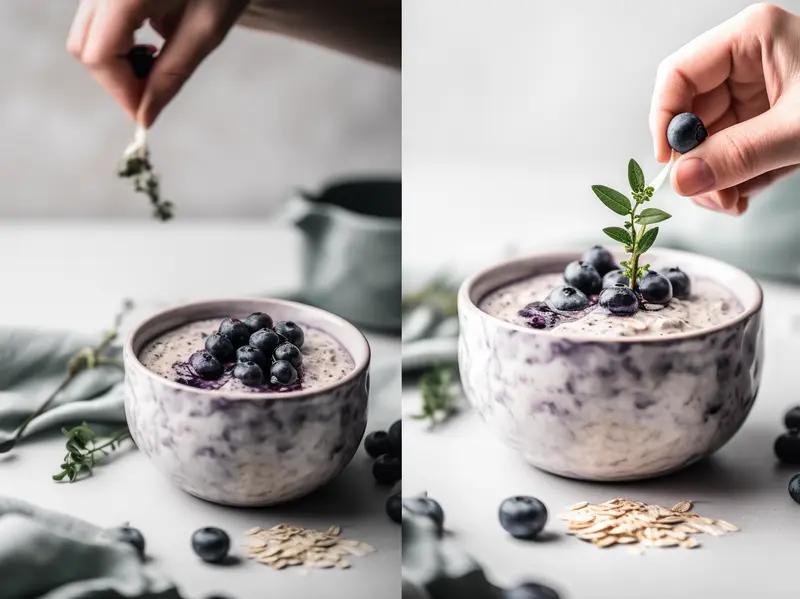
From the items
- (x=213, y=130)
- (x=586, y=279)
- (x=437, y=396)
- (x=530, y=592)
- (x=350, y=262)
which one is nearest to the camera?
(x=530, y=592)

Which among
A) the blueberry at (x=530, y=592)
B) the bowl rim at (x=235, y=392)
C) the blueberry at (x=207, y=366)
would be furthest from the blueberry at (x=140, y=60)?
the blueberry at (x=530, y=592)

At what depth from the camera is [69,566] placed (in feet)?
3.02

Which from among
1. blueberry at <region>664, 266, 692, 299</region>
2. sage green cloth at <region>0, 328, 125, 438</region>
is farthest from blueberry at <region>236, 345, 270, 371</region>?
blueberry at <region>664, 266, 692, 299</region>

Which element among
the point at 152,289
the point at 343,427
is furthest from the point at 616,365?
the point at 152,289

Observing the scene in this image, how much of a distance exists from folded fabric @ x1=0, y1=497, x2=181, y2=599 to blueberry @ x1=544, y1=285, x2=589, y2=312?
1.63ft

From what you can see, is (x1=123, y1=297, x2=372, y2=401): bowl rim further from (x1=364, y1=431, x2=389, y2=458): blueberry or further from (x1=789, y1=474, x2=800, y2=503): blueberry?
(x1=789, y1=474, x2=800, y2=503): blueberry

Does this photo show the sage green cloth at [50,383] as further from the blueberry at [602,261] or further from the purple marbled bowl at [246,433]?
the blueberry at [602,261]

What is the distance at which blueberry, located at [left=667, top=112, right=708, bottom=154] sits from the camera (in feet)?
3.30

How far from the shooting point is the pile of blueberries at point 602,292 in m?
1.04

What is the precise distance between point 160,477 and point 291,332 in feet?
0.73

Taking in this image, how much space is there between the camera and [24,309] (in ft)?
4.80

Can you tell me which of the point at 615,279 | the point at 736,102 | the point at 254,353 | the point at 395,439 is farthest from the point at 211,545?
the point at 736,102

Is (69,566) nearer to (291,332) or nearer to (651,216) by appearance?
(291,332)

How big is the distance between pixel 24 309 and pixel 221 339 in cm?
60
